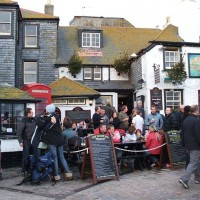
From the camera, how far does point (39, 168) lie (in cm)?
898

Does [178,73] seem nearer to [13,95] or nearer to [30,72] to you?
[30,72]

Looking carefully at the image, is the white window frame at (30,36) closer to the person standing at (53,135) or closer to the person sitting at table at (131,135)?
the person sitting at table at (131,135)

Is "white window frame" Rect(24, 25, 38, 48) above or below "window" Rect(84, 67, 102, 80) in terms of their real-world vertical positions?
above

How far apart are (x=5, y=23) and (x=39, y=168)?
43.5 feet

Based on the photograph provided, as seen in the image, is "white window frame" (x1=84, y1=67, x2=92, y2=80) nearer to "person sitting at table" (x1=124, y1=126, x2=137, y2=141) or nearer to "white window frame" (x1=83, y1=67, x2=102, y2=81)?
"white window frame" (x1=83, y1=67, x2=102, y2=81)

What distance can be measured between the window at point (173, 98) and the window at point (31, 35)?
29.2 ft

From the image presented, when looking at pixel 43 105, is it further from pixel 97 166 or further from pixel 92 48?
pixel 97 166

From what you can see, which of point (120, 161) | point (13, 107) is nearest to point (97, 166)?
point (120, 161)

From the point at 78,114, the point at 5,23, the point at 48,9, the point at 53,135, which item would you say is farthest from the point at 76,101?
the point at 53,135

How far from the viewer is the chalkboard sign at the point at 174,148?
10.2 meters

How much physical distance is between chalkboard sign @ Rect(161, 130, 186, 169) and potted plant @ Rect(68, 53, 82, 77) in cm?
1255

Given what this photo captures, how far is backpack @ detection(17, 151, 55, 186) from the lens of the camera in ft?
29.3

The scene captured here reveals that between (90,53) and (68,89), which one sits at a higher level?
(90,53)

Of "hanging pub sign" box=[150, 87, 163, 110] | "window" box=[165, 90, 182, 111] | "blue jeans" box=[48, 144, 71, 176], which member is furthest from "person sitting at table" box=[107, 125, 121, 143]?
"window" box=[165, 90, 182, 111]
